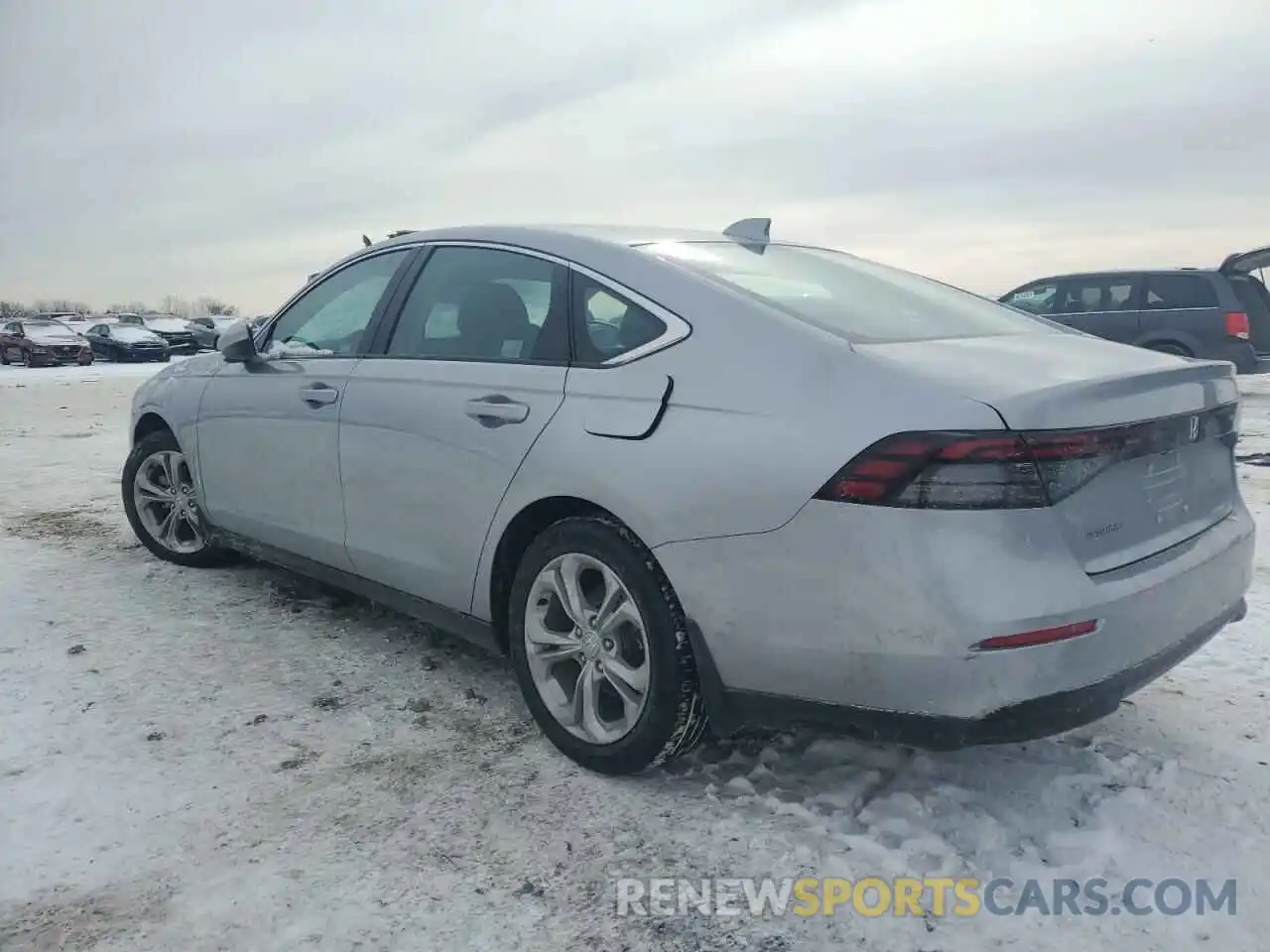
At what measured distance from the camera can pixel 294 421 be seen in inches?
146

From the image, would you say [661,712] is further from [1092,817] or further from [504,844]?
[1092,817]

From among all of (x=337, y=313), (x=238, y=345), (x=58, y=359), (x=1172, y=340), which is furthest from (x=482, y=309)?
(x=58, y=359)

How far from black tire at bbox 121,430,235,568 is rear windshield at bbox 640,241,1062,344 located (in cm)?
290

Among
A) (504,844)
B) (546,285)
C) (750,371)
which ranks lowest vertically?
(504,844)

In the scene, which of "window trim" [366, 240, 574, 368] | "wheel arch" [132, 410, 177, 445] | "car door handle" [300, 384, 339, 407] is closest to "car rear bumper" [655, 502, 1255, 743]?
"window trim" [366, 240, 574, 368]

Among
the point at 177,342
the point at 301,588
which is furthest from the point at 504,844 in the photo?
the point at 177,342

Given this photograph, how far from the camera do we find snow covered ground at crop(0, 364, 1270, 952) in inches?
82.7

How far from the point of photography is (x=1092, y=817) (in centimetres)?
249

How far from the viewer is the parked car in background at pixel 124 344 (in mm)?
30016

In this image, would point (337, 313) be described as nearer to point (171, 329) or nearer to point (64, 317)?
point (171, 329)

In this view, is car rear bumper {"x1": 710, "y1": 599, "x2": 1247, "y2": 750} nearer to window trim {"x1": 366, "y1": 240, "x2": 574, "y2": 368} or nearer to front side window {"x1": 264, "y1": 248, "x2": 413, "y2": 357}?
window trim {"x1": 366, "y1": 240, "x2": 574, "y2": 368}

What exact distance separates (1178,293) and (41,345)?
92.3 feet

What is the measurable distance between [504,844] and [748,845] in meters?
0.59

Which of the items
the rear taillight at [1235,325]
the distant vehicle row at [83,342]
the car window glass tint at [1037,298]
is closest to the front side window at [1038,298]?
the car window glass tint at [1037,298]
